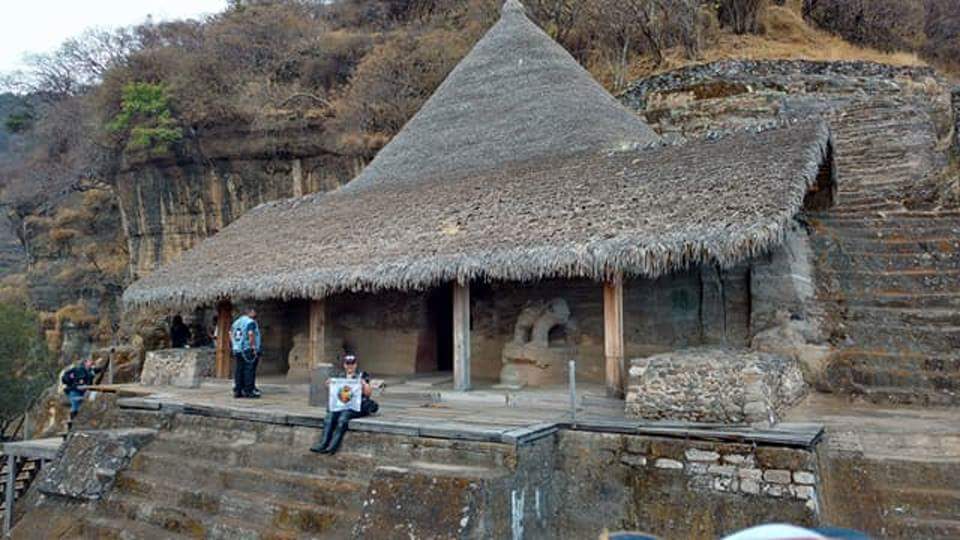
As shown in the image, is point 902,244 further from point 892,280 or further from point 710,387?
point 710,387

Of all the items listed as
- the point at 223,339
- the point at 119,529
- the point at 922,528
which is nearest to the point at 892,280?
the point at 922,528

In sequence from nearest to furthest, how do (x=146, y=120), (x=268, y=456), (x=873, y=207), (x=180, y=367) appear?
(x=268, y=456), (x=873, y=207), (x=180, y=367), (x=146, y=120)

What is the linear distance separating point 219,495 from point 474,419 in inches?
117

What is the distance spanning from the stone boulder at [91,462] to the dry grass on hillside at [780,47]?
1797 centimetres

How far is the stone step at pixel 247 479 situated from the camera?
6.43m

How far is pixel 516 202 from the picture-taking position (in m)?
9.14

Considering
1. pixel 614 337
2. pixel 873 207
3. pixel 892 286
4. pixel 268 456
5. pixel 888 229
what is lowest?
pixel 268 456

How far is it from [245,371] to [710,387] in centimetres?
635

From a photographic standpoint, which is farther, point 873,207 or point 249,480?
point 873,207

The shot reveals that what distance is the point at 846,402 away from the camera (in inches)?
274

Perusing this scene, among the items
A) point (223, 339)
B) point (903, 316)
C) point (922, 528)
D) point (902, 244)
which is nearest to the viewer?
point (922, 528)

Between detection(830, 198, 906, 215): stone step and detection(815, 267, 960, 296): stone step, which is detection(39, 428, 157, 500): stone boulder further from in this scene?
detection(830, 198, 906, 215): stone step

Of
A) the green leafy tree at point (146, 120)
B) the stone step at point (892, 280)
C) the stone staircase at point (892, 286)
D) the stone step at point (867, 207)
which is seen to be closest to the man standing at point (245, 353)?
the stone staircase at point (892, 286)

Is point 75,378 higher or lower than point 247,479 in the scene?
higher
